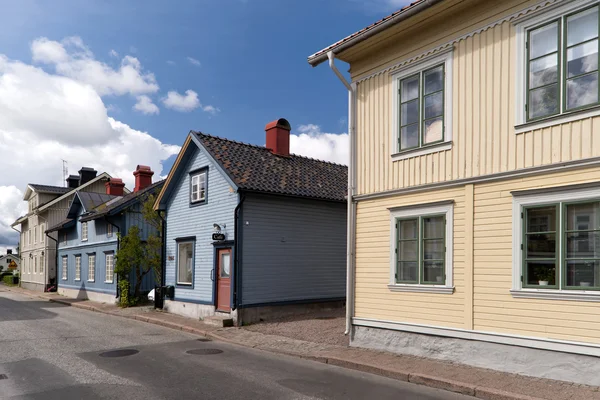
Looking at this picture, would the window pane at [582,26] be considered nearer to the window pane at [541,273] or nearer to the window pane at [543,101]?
the window pane at [543,101]

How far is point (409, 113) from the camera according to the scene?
33.5ft

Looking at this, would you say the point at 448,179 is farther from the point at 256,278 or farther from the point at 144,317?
the point at 144,317

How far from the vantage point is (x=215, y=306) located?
52.2 feet

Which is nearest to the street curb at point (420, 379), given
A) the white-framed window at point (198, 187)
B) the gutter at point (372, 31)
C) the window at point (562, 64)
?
the window at point (562, 64)

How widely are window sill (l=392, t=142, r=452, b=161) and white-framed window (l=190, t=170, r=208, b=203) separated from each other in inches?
338

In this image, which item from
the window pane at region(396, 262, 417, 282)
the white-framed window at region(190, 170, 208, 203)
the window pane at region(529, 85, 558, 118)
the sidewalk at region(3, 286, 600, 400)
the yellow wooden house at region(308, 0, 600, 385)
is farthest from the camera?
the white-framed window at region(190, 170, 208, 203)

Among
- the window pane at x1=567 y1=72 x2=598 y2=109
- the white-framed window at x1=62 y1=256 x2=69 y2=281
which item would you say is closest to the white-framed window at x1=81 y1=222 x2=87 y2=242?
the white-framed window at x1=62 y1=256 x2=69 y2=281

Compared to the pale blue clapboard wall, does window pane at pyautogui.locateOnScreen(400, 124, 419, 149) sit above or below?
above

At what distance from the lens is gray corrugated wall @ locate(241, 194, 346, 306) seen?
50.3 ft

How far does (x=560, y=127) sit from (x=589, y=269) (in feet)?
7.13

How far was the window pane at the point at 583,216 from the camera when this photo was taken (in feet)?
23.7

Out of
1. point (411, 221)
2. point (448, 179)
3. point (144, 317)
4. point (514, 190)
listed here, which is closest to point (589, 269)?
point (514, 190)

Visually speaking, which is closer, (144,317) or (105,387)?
(105,387)

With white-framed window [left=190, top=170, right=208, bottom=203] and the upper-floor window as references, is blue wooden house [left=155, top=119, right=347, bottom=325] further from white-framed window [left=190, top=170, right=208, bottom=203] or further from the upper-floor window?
the upper-floor window
